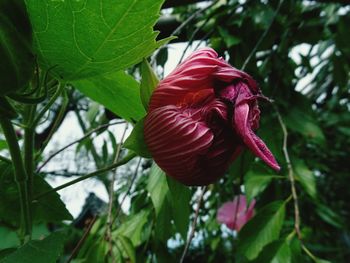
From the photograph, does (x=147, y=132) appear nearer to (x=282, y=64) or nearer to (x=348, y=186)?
(x=282, y=64)

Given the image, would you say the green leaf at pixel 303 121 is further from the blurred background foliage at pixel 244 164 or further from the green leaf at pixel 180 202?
the green leaf at pixel 180 202

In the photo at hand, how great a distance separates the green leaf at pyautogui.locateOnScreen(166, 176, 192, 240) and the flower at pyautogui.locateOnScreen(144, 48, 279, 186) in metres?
0.06

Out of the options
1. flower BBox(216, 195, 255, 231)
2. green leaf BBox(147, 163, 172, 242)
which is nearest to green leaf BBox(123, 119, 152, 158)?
green leaf BBox(147, 163, 172, 242)

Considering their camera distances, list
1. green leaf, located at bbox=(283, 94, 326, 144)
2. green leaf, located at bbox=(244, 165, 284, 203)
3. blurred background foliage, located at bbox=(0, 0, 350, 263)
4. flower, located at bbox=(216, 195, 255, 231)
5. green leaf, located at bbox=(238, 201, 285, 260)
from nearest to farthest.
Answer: blurred background foliage, located at bbox=(0, 0, 350, 263), green leaf, located at bbox=(238, 201, 285, 260), green leaf, located at bbox=(244, 165, 284, 203), green leaf, located at bbox=(283, 94, 326, 144), flower, located at bbox=(216, 195, 255, 231)

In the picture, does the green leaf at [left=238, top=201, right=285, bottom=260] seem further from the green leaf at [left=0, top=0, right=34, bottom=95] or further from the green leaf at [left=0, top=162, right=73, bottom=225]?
the green leaf at [left=0, top=0, right=34, bottom=95]

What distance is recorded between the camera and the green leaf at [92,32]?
0.28m

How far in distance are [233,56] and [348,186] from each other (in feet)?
4.63

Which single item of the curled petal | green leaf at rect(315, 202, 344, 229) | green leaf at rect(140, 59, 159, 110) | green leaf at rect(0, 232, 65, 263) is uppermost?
A: green leaf at rect(140, 59, 159, 110)

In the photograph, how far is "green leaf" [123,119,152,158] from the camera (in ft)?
1.22

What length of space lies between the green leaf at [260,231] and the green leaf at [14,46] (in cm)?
48

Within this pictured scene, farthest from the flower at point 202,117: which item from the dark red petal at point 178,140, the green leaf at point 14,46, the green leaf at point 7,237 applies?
the green leaf at point 7,237

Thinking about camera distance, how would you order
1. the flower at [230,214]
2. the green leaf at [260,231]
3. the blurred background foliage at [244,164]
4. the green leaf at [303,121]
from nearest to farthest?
the blurred background foliage at [244,164], the green leaf at [260,231], the green leaf at [303,121], the flower at [230,214]

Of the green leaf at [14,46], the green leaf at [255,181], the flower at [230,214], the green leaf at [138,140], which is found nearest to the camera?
the green leaf at [14,46]

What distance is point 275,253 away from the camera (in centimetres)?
64
